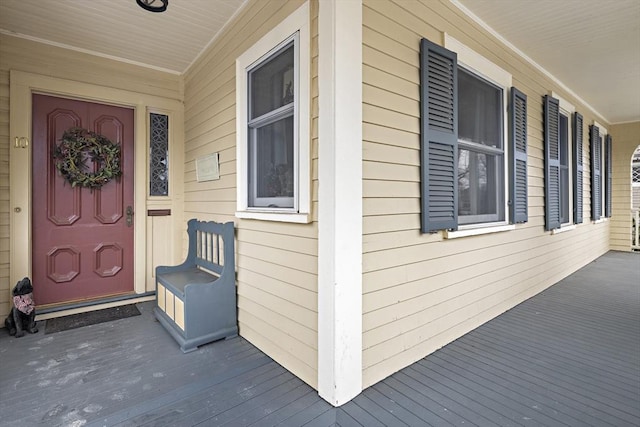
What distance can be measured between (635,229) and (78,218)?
390 inches

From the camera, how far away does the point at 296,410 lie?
1.65 meters

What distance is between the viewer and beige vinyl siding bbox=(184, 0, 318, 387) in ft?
6.17

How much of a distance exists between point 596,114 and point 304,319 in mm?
7012

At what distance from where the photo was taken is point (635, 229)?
22.3 ft

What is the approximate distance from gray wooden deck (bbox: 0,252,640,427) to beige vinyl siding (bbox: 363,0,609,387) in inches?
7.6

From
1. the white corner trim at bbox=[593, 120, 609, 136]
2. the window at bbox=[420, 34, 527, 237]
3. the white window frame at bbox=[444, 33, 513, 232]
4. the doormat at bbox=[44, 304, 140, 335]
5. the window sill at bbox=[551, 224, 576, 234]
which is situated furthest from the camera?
the white corner trim at bbox=[593, 120, 609, 136]

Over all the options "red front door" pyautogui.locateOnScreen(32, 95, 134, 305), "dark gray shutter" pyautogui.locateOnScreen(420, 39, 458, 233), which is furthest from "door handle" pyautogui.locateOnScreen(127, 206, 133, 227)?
"dark gray shutter" pyautogui.locateOnScreen(420, 39, 458, 233)

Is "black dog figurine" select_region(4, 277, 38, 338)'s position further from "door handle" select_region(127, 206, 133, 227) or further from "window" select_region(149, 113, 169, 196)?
"window" select_region(149, 113, 169, 196)

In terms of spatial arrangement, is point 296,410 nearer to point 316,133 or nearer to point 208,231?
point 316,133

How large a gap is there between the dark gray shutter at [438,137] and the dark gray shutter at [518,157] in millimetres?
1037

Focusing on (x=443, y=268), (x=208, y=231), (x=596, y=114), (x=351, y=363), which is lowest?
(x=351, y=363)

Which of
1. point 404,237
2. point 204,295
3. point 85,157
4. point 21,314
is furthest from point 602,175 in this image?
point 21,314

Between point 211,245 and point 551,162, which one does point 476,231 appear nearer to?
point 551,162

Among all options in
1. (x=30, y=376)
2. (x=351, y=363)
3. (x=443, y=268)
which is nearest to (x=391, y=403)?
(x=351, y=363)
